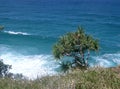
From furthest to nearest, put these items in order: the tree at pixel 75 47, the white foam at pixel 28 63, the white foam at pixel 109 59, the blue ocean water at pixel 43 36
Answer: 1. the white foam at pixel 109 59
2. the blue ocean water at pixel 43 36
3. the white foam at pixel 28 63
4. the tree at pixel 75 47

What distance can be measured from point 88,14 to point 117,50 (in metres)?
73.9

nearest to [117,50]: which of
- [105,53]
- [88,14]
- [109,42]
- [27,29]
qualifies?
[105,53]

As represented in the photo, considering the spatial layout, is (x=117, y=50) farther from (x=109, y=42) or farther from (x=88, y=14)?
(x=88, y=14)

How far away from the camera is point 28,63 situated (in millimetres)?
80750

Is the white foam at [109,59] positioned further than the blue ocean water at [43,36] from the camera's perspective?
Yes

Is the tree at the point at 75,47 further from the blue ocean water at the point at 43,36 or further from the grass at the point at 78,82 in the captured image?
the grass at the point at 78,82

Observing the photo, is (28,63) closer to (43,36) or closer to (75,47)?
(75,47)

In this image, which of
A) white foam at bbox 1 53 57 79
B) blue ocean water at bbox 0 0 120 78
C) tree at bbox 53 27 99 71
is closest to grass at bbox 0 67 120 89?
blue ocean water at bbox 0 0 120 78

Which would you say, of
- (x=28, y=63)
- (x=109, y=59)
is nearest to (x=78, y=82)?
(x=28, y=63)

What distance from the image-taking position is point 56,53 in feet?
174

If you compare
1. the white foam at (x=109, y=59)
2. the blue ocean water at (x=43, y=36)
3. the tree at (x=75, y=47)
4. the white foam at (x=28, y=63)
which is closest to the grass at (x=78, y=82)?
the blue ocean water at (x=43, y=36)

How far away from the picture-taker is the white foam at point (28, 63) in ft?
248

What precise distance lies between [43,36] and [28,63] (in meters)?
33.7

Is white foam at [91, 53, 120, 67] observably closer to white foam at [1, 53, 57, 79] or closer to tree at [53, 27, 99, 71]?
white foam at [1, 53, 57, 79]
